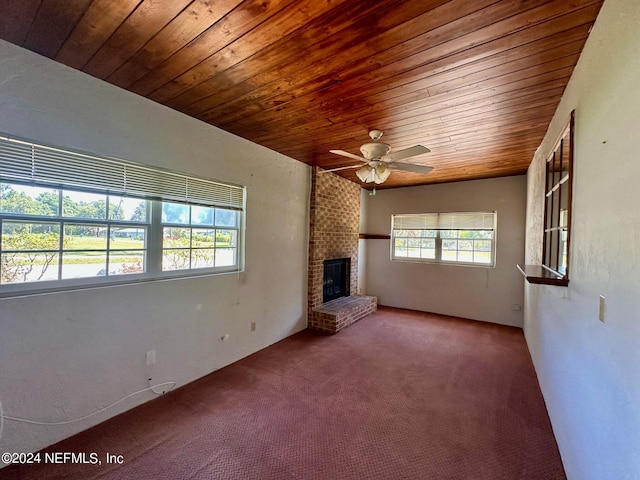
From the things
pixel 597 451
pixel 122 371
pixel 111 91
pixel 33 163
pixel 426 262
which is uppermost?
pixel 111 91

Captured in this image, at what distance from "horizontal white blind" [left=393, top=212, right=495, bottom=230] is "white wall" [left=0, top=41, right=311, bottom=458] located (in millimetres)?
3252

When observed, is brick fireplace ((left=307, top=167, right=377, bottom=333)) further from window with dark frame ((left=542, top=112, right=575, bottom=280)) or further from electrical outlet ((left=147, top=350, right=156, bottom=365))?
window with dark frame ((left=542, top=112, right=575, bottom=280))

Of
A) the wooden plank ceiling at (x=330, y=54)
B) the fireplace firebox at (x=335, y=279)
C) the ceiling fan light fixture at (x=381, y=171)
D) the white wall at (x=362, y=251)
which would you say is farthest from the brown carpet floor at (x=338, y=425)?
the white wall at (x=362, y=251)

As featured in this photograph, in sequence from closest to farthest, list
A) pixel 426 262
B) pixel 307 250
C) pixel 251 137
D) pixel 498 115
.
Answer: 1. pixel 498 115
2. pixel 251 137
3. pixel 307 250
4. pixel 426 262

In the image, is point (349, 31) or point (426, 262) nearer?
point (349, 31)

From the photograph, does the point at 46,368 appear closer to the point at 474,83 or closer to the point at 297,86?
the point at 297,86

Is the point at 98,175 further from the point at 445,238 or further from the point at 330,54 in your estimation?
the point at 445,238

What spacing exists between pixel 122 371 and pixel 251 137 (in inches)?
98.5

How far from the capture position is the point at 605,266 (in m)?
1.21

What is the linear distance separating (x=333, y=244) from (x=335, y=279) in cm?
73

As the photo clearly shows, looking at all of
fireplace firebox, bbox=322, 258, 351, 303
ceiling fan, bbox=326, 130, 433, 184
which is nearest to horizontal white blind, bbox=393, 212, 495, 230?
fireplace firebox, bbox=322, 258, 351, 303

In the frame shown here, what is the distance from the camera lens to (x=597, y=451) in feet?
4.10

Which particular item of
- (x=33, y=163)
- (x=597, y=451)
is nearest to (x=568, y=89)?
(x=597, y=451)

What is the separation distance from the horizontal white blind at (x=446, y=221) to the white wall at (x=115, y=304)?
3.25 metres
